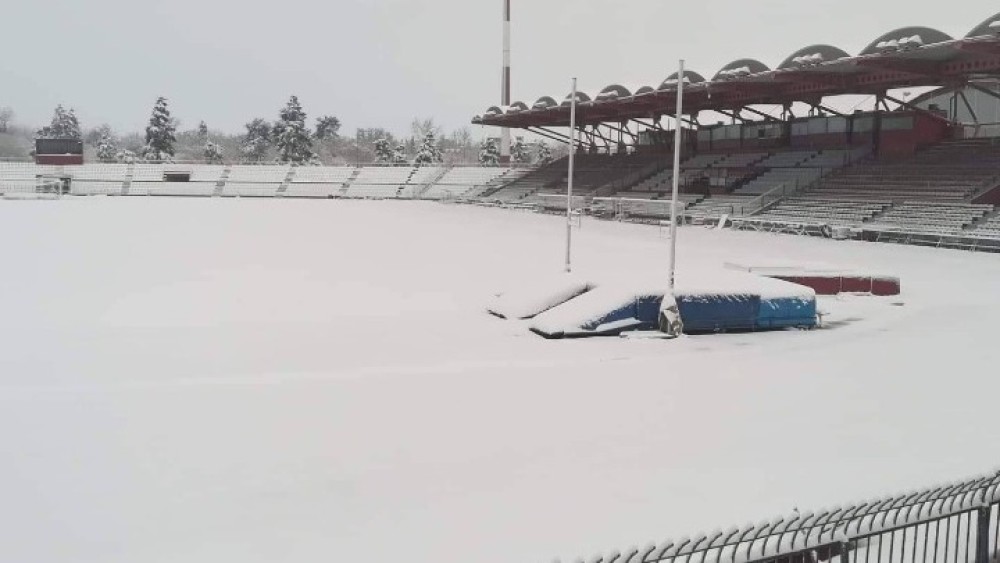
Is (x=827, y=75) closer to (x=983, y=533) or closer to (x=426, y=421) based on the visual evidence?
(x=426, y=421)

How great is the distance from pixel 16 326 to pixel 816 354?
559 inches

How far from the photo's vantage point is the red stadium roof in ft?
110

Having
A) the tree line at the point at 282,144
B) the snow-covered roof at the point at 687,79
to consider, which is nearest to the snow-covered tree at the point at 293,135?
the tree line at the point at 282,144

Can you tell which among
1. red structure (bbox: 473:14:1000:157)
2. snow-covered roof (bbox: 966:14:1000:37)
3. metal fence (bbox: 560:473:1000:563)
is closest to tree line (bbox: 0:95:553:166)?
red structure (bbox: 473:14:1000:157)

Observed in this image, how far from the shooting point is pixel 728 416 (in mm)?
10312

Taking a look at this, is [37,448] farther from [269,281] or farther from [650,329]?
[269,281]

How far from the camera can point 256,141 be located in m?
126

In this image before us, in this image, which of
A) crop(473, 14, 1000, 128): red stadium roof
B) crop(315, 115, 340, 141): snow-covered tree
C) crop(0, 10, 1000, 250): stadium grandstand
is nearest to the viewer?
crop(473, 14, 1000, 128): red stadium roof

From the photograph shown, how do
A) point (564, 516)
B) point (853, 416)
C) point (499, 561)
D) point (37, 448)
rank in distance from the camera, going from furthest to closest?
point (853, 416) → point (37, 448) → point (564, 516) → point (499, 561)

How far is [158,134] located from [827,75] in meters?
88.1

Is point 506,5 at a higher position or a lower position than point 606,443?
higher

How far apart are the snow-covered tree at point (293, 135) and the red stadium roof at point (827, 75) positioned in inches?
2280

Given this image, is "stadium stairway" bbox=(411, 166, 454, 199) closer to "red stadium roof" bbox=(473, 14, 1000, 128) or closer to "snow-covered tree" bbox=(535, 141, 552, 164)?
"red stadium roof" bbox=(473, 14, 1000, 128)

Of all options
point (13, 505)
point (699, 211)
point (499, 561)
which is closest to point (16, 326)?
point (13, 505)
